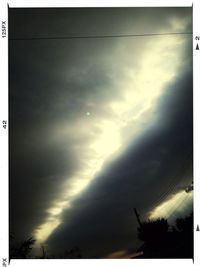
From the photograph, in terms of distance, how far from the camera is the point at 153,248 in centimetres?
2105
